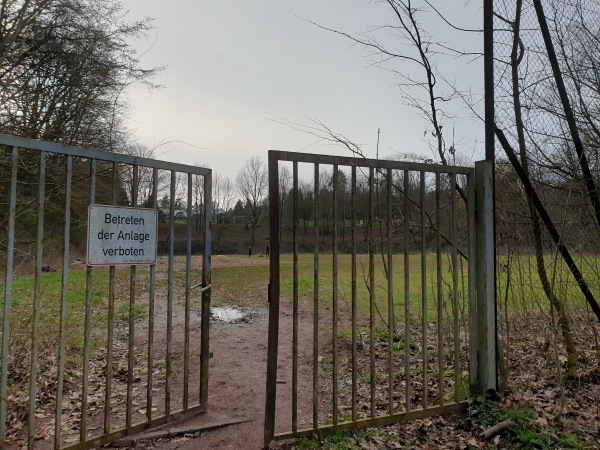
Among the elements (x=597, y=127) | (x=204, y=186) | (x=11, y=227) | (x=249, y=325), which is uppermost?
(x=597, y=127)

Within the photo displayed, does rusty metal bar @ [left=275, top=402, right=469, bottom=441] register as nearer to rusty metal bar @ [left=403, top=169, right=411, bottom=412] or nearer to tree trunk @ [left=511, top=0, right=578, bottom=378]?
rusty metal bar @ [left=403, top=169, right=411, bottom=412]

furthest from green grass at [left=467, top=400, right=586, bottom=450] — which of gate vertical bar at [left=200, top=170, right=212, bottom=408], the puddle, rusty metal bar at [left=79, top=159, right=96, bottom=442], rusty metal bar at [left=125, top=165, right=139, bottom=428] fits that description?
the puddle

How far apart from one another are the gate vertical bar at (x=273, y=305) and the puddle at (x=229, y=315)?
596 cm

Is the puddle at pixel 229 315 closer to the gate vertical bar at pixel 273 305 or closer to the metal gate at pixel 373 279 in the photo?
the metal gate at pixel 373 279

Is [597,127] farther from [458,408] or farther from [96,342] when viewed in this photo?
[96,342]

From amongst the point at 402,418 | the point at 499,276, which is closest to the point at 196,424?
the point at 402,418

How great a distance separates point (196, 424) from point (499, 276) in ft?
10.5

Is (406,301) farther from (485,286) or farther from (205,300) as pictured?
(205,300)

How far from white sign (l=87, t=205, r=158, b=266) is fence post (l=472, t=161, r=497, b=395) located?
2.99 m

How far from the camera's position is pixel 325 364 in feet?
18.6

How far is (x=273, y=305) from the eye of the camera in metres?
3.07

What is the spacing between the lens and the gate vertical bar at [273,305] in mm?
3061

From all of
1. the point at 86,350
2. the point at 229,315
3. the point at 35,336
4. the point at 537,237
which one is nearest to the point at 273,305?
the point at 86,350

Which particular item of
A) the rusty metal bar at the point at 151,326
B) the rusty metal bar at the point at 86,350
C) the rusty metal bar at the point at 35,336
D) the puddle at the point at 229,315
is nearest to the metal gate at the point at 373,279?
the rusty metal bar at the point at 151,326
